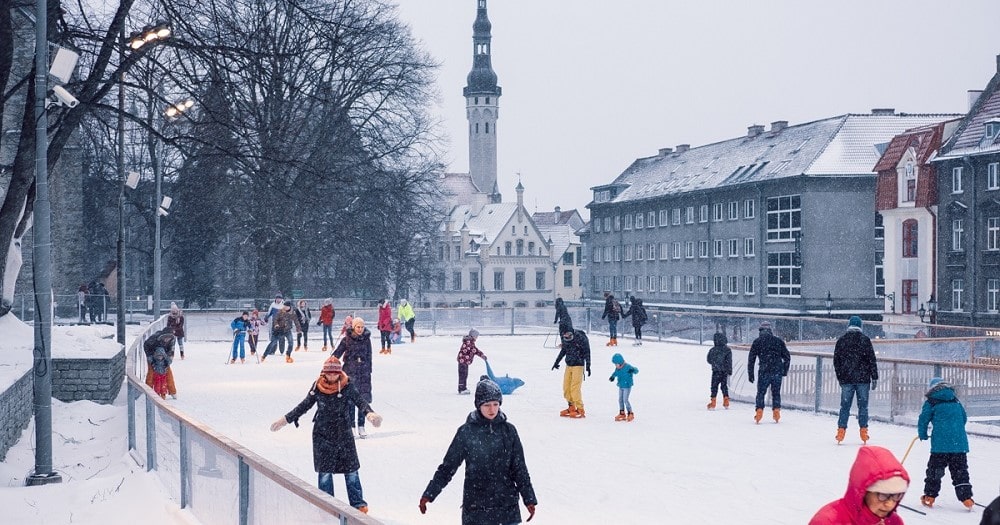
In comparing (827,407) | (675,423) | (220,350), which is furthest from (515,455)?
(220,350)

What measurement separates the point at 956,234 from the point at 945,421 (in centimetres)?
4422

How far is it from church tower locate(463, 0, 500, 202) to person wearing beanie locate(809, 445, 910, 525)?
14876cm

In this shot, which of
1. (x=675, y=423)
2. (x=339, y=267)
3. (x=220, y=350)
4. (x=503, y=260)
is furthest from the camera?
(x=503, y=260)

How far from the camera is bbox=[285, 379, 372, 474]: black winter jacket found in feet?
35.2

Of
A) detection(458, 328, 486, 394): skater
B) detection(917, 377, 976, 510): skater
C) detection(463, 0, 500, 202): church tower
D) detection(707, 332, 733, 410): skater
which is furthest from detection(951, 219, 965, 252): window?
detection(463, 0, 500, 202): church tower

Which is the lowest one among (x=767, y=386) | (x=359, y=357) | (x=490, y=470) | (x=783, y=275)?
(x=767, y=386)

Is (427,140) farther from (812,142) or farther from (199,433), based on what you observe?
(199,433)

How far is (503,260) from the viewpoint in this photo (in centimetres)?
11600

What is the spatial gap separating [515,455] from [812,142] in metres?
64.0

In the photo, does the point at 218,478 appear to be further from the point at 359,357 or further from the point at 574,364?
the point at 574,364

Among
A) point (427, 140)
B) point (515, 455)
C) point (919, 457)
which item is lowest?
point (919, 457)

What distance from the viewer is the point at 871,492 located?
4730 millimetres

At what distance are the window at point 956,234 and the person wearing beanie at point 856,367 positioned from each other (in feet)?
128

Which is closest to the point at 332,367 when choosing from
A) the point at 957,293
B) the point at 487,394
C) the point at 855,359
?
the point at 487,394
